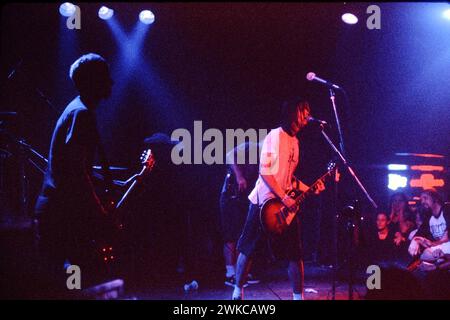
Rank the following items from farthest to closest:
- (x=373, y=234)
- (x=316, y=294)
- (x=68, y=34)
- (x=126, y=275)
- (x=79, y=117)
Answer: (x=373, y=234) → (x=68, y=34) → (x=126, y=275) → (x=316, y=294) → (x=79, y=117)

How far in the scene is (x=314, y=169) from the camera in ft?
21.5

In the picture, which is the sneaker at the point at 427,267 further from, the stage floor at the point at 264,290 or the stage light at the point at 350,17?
the stage light at the point at 350,17

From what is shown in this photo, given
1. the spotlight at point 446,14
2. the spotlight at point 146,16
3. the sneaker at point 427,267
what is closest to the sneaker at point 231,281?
the sneaker at point 427,267

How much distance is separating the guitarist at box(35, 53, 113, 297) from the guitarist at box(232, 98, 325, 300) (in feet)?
4.58

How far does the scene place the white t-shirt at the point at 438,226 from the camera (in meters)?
5.50

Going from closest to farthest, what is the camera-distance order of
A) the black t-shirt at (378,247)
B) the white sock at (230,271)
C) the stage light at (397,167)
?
1. the white sock at (230,271)
2. the black t-shirt at (378,247)
3. the stage light at (397,167)

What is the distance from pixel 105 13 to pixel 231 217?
10.4 feet

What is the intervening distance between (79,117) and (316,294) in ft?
10.2

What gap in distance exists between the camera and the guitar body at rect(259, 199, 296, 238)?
411 centimetres

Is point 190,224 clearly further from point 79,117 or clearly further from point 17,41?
point 17,41

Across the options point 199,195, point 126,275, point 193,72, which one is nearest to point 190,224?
point 199,195

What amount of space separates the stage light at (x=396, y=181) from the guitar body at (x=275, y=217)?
3.29 metres

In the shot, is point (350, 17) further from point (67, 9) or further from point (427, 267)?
point (67, 9)


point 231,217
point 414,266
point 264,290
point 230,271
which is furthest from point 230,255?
point 414,266
